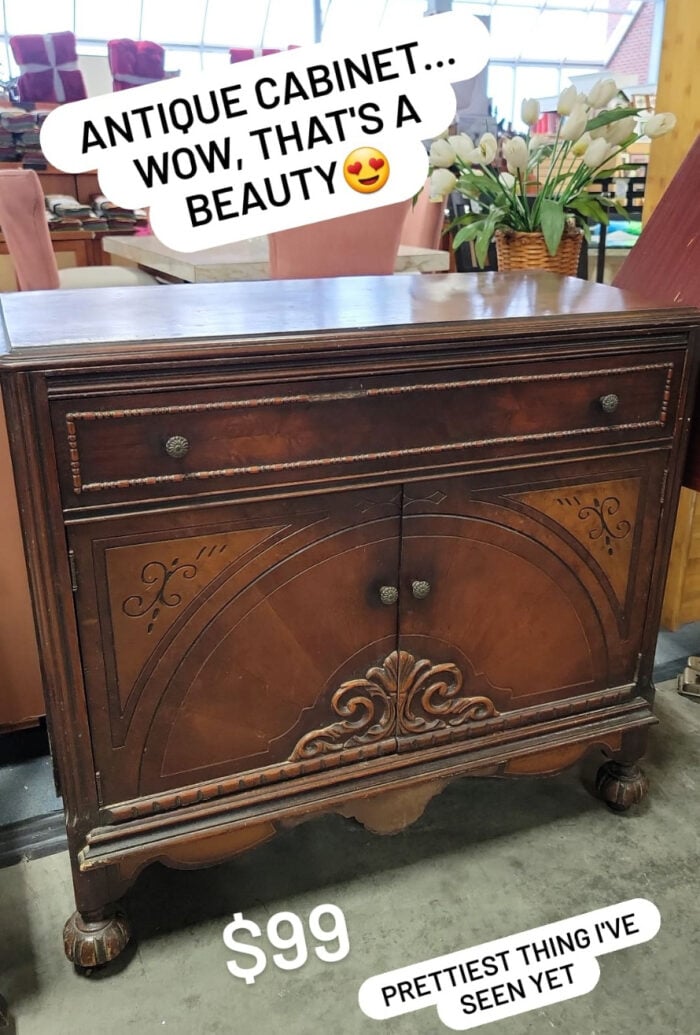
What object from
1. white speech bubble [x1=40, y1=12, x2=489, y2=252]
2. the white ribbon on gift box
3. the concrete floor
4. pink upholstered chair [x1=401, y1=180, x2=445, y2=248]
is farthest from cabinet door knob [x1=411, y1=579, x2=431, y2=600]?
the white ribbon on gift box

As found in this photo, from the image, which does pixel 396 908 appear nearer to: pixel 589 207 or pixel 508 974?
pixel 508 974

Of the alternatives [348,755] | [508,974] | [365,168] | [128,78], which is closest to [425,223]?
[365,168]

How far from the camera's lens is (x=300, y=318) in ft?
3.56

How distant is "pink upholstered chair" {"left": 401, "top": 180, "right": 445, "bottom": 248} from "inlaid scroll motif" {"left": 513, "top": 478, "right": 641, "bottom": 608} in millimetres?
2190

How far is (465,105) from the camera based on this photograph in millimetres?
4398

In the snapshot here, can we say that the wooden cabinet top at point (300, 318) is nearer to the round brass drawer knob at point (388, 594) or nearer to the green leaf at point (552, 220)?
the green leaf at point (552, 220)

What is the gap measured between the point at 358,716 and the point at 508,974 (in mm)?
409

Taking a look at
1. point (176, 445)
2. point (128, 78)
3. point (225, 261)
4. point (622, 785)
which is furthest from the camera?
point (128, 78)

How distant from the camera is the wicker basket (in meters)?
1.57

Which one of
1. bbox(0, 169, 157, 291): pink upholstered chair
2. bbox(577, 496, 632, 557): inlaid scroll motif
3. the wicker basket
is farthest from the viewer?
bbox(0, 169, 157, 291): pink upholstered chair

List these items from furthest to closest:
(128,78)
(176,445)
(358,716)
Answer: (128,78) → (358,716) → (176,445)

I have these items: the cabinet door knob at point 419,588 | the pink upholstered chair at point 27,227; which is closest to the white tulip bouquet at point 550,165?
the cabinet door knob at point 419,588

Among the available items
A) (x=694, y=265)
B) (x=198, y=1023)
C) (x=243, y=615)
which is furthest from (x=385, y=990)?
(x=694, y=265)

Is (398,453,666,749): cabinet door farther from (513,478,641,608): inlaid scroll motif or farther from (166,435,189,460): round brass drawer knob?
(166,435,189,460): round brass drawer knob
